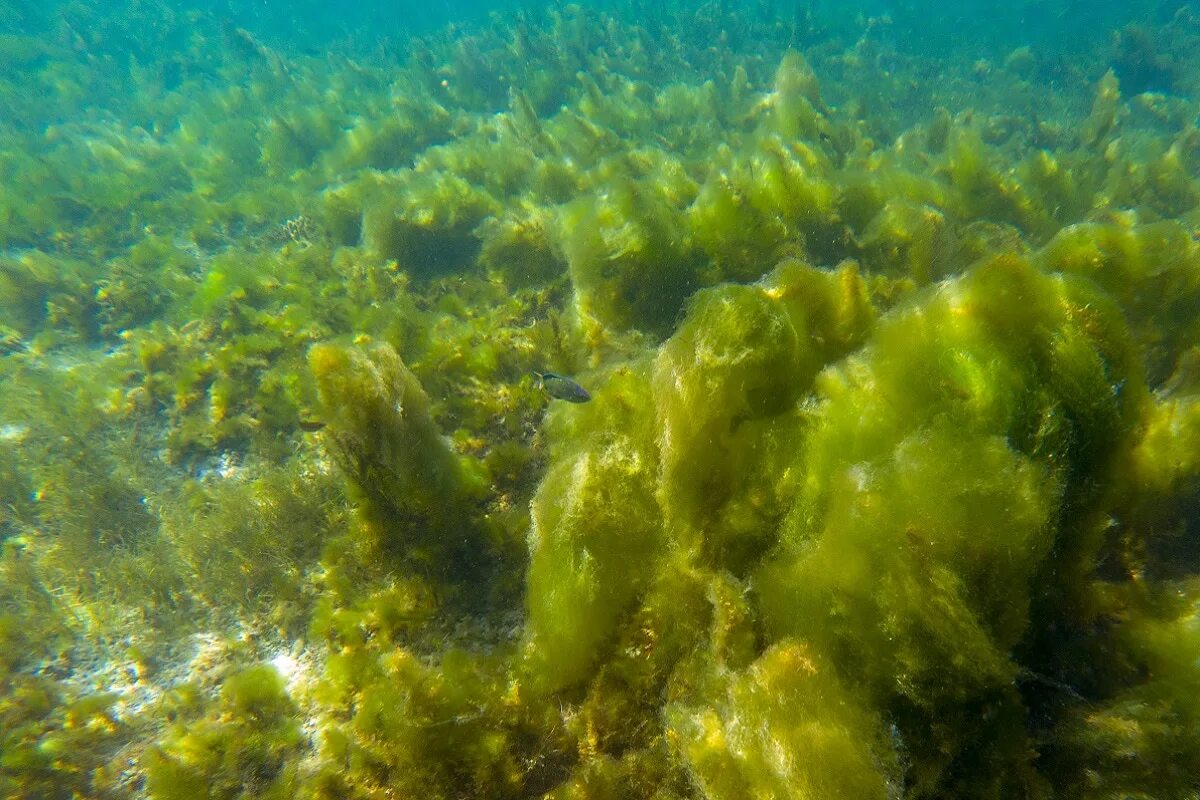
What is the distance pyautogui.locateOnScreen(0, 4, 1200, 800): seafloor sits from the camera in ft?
4.87

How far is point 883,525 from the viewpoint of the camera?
1542 millimetres

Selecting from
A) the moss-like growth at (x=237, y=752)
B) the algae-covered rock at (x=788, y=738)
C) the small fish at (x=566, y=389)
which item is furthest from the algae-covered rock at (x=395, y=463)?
the algae-covered rock at (x=788, y=738)

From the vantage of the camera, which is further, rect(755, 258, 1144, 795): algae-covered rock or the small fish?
the small fish

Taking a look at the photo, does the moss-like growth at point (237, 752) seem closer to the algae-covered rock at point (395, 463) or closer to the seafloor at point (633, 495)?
the seafloor at point (633, 495)

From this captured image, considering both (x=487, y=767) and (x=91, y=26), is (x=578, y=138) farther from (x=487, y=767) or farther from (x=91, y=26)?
(x=91, y=26)

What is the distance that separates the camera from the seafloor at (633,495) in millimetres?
1484

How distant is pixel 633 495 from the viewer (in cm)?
202

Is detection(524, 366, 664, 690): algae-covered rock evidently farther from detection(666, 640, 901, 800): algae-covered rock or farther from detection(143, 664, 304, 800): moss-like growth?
detection(143, 664, 304, 800): moss-like growth

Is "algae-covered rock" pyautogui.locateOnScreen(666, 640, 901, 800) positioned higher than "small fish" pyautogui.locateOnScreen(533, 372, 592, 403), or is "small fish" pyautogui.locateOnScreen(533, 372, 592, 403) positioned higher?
"small fish" pyautogui.locateOnScreen(533, 372, 592, 403)

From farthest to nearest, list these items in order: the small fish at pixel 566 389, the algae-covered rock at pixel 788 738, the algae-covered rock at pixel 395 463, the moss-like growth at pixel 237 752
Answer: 1. the small fish at pixel 566 389
2. the algae-covered rock at pixel 395 463
3. the moss-like growth at pixel 237 752
4. the algae-covered rock at pixel 788 738

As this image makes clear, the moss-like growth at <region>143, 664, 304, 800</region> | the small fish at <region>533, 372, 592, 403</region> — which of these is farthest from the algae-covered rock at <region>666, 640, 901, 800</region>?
the moss-like growth at <region>143, 664, 304, 800</region>

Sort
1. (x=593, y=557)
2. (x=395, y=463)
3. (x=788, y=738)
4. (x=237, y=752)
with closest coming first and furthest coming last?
(x=788, y=738) < (x=593, y=557) < (x=237, y=752) < (x=395, y=463)

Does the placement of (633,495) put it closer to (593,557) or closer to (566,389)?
(593,557)

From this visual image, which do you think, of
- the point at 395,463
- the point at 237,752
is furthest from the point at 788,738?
the point at 237,752
